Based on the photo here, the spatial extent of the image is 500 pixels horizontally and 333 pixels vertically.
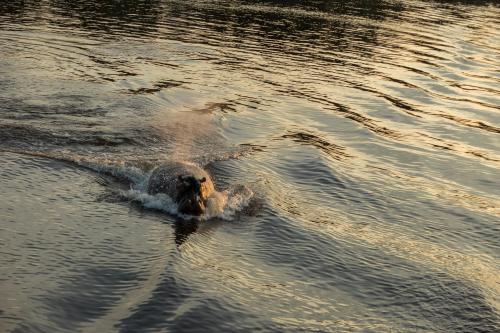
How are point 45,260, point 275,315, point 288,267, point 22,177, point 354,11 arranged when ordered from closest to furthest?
point 275,315 < point 45,260 < point 288,267 < point 22,177 < point 354,11

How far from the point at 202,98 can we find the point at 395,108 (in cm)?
712

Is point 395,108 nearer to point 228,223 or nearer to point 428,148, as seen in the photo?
point 428,148

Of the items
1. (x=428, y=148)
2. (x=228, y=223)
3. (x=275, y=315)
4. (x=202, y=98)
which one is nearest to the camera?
(x=275, y=315)

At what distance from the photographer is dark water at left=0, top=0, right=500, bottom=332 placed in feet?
35.2

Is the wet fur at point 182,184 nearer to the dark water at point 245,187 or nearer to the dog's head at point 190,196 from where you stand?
the dog's head at point 190,196

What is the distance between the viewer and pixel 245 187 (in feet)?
51.5

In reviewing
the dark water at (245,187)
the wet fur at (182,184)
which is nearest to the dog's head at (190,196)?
the wet fur at (182,184)

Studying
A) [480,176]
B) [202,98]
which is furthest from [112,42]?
[480,176]

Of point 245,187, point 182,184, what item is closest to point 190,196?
point 182,184

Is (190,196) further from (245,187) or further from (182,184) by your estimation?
(245,187)

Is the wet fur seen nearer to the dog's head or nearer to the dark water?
the dog's head

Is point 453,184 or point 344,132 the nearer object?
point 453,184

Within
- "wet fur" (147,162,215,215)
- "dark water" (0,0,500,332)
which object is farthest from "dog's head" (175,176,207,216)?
"dark water" (0,0,500,332)

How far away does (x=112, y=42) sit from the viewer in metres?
32.2
